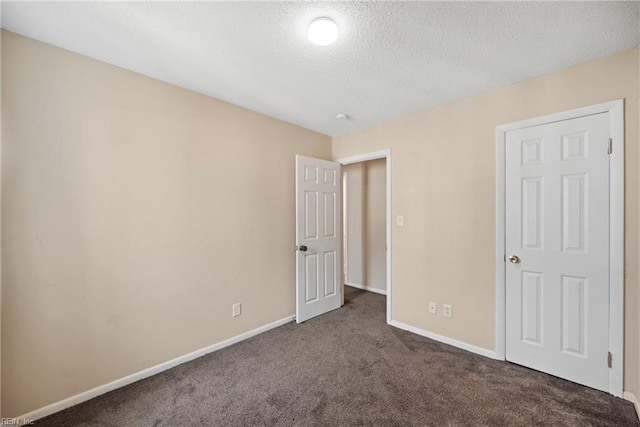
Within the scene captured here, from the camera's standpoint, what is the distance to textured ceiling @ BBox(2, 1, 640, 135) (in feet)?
4.55

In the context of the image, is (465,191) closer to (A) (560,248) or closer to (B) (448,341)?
(A) (560,248)

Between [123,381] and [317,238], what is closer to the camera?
[123,381]

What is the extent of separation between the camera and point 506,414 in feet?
5.32

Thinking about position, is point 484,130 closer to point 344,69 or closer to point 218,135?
point 344,69

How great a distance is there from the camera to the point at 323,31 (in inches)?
58.0

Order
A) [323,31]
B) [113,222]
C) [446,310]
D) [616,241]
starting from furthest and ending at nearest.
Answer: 1. [446,310]
2. [113,222]
3. [616,241]
4. [323,31]

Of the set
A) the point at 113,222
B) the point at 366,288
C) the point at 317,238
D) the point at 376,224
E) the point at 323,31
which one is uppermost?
the point at 323,31

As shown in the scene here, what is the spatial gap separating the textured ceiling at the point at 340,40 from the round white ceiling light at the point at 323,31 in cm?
4

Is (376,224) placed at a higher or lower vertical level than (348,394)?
higher

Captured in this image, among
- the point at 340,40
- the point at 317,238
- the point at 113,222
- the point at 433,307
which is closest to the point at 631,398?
the point at 433,307

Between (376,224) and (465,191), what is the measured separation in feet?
6.78

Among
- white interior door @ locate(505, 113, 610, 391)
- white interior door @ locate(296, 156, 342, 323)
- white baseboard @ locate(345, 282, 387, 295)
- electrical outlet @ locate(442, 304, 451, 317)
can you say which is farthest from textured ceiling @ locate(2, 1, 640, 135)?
white baseboard @ locate(345, 282, 387, 295)

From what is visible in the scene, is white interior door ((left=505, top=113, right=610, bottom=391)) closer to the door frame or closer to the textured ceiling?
the door frame

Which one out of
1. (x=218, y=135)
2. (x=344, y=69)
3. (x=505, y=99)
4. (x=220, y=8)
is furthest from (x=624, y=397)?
(x=218, y=135)
